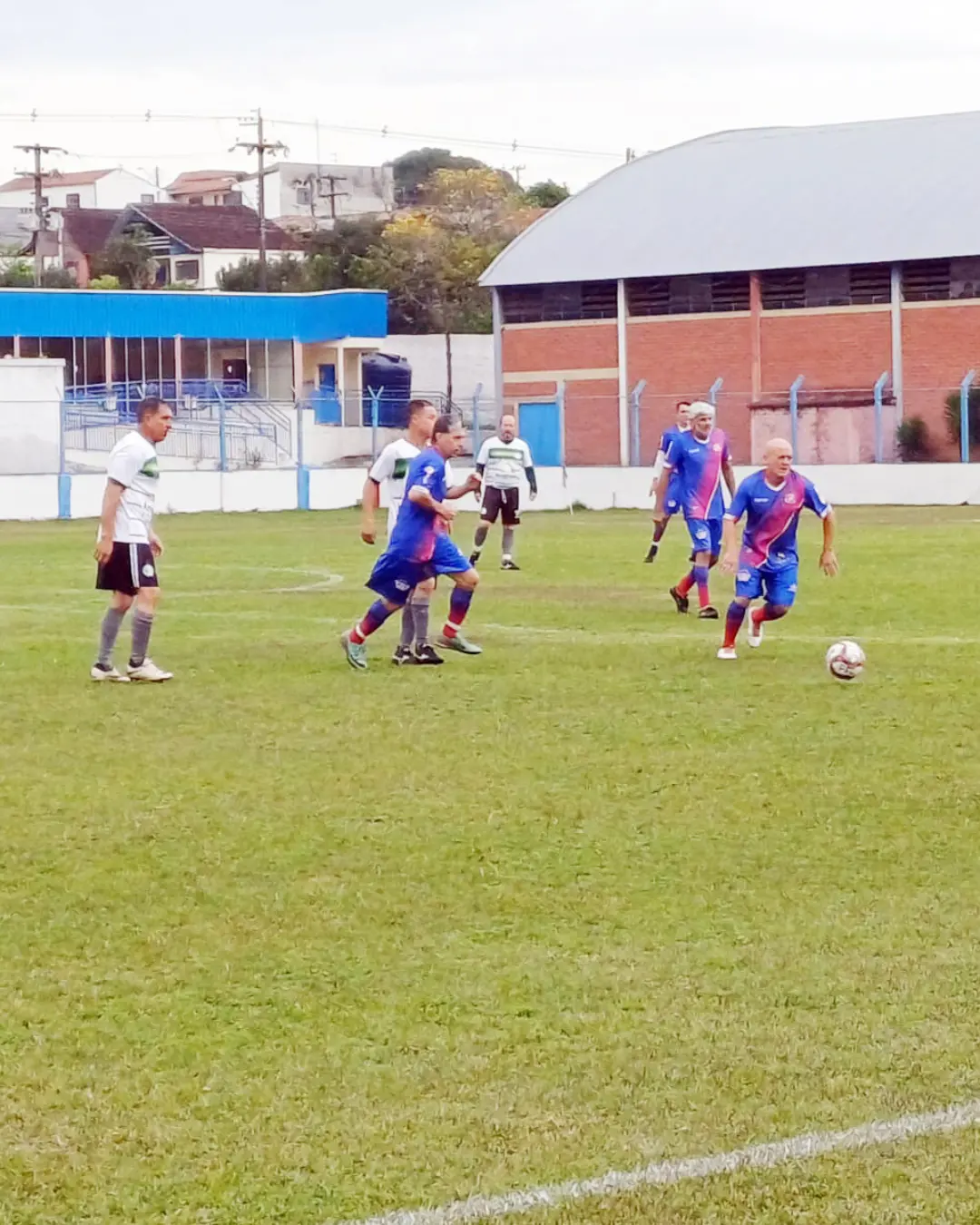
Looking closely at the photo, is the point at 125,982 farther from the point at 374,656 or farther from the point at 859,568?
the point at 859,568

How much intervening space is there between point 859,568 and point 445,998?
16834 millimetres

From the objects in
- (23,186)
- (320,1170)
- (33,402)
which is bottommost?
(320,1170)

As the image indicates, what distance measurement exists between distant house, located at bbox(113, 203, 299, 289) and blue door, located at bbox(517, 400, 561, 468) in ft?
151

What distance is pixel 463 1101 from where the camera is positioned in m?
5.14

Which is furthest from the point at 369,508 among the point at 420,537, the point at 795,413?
the point at 795,413

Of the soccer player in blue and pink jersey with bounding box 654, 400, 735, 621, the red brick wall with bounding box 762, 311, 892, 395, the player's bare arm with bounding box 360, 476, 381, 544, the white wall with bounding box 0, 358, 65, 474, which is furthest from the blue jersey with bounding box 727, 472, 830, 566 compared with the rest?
the red brick wall with bounding box 762, 311, 892, 395

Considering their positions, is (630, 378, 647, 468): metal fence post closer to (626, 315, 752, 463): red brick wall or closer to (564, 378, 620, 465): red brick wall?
(564, 378, 620, 465): red brick wall

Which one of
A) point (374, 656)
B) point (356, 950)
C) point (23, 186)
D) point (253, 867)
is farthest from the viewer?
point (23, 186)

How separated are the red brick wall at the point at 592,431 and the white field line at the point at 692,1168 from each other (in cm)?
4455

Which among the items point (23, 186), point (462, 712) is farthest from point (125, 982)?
point (23, 186)

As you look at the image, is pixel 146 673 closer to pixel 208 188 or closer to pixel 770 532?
pixel 770 532

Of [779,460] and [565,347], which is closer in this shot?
[779,460]

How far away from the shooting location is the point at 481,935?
6.84 m

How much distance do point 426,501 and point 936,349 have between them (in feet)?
122
